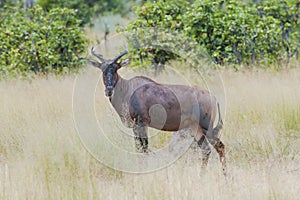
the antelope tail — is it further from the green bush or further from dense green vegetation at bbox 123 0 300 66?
the green bush

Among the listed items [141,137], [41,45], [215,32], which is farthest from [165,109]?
[41,45]

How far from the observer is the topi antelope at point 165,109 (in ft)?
25.2

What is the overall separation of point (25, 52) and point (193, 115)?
6.69m

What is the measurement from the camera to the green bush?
13.3m

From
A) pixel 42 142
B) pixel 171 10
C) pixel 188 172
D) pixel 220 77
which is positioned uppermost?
pixel 171 10

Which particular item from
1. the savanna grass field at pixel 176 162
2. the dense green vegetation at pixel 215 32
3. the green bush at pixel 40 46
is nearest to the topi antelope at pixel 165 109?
the savanna grass field at pixel 176 162

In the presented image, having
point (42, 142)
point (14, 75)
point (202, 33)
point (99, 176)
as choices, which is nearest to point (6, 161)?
point (42, 142)

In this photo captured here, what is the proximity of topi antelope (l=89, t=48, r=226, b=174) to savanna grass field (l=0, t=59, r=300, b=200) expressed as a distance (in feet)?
1.19

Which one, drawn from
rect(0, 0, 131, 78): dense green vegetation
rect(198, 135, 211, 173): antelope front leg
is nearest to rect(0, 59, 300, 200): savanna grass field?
rect(198, 135, 211, 173): antelope front leg

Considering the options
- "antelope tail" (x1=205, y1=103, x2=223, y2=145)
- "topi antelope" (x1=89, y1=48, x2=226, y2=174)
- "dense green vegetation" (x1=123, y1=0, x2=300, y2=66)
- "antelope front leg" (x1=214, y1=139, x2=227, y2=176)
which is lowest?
"antelope front leg" (x1=214, y1=139, x2=227, y2=176)

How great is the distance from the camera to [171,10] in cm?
1335

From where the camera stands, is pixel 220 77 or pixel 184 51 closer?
pixel 220 77

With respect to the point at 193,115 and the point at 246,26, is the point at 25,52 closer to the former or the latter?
the point at 246,26

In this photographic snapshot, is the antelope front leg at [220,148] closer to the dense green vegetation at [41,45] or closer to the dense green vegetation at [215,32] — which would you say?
the dense green vegetation at [215,32]
